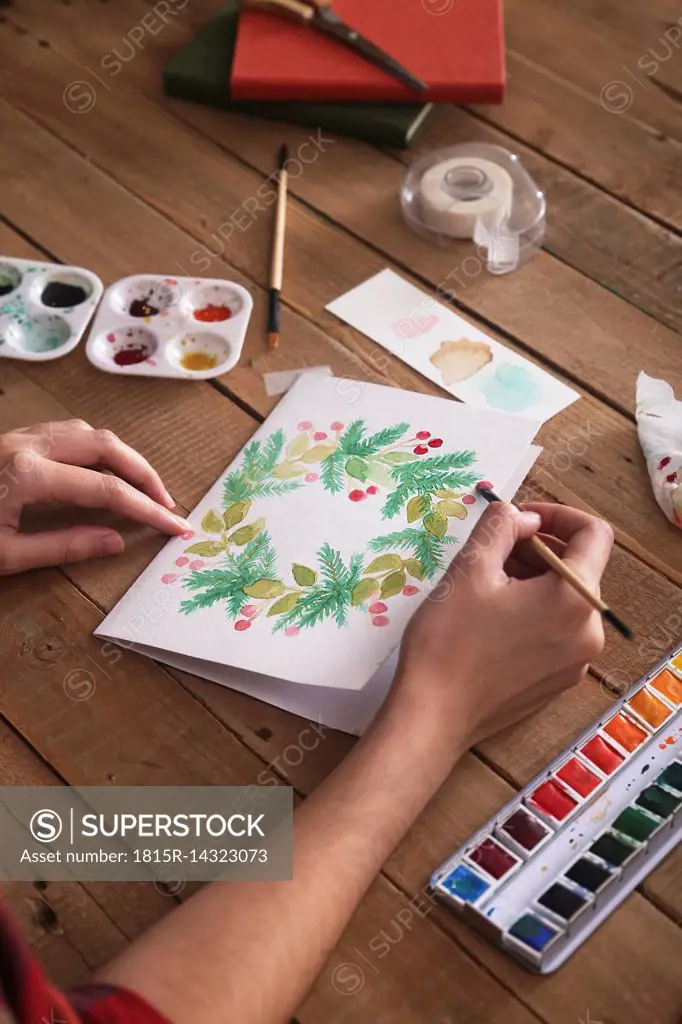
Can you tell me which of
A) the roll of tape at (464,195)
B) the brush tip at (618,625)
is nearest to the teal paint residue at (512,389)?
the roll of tape at (464,195)

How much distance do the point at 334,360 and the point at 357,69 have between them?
44cm

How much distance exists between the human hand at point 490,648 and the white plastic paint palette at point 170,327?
423mm

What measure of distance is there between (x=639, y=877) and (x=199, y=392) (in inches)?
25.0

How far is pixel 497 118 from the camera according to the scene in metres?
Answer: 1.37

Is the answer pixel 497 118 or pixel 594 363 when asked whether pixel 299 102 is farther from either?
pixel 594 363

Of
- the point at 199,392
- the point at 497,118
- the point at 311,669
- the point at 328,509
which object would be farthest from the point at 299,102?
the point at 311,669

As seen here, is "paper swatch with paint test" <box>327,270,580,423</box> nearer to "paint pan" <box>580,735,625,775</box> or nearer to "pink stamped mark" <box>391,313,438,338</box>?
"pink stamped mark" <box>391,313,438,338</box>

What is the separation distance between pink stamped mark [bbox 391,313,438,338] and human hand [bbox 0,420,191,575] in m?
0.32

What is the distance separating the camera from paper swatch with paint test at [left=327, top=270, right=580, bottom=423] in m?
1.08

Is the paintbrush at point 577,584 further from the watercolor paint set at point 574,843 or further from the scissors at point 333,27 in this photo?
the scissors at point 333,27

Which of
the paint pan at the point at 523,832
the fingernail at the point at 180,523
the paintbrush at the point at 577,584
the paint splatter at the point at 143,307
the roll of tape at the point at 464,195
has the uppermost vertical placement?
the roll of tape at the point at 464,195

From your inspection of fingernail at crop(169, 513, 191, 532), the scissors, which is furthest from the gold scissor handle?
fingernail at crop(169, 513, 191, 532)

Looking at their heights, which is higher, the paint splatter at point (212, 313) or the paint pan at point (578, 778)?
the paint pan at point (578, 778)

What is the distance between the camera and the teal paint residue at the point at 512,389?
1.07 m
